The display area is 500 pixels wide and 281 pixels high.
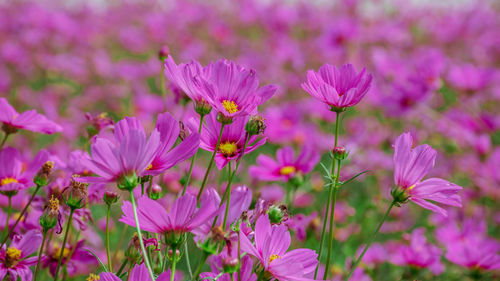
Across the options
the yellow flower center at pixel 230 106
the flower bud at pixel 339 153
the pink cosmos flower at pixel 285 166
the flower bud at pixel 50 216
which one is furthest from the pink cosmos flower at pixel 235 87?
the pink cosmos flower at pixel 285 166

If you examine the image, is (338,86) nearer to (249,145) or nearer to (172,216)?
(249,145)

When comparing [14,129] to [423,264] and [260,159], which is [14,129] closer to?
[260,159]

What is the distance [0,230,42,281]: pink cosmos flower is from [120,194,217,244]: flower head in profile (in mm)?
178

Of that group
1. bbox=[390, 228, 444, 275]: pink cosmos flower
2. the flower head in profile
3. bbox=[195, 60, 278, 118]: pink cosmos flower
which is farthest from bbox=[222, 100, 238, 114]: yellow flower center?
bbox=[390, 228, 444, 275]: pink cosmos flower

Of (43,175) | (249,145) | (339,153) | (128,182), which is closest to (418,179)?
(339,153)

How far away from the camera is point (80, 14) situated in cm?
338

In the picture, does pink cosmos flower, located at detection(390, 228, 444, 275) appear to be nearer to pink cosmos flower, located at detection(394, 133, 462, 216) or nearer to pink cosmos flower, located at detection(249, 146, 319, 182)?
pink cosmos flower, located at detection(249, 146, 319, 182)

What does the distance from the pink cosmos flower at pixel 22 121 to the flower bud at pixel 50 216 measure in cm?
18

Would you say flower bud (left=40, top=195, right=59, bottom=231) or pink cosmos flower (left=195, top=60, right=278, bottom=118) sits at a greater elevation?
pink cosmos flower (left=195, top=60, right=278, bottom=118)

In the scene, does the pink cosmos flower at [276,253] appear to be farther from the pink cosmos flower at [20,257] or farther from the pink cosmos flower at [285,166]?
the pink cosmos flower at [285,166]

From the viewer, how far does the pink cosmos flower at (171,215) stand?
43cm

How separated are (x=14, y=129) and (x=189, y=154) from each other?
0.33 metres

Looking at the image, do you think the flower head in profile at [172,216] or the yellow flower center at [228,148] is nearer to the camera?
the flower head in profile at [172,216]

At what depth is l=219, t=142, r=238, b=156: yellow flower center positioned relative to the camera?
1.78ft
